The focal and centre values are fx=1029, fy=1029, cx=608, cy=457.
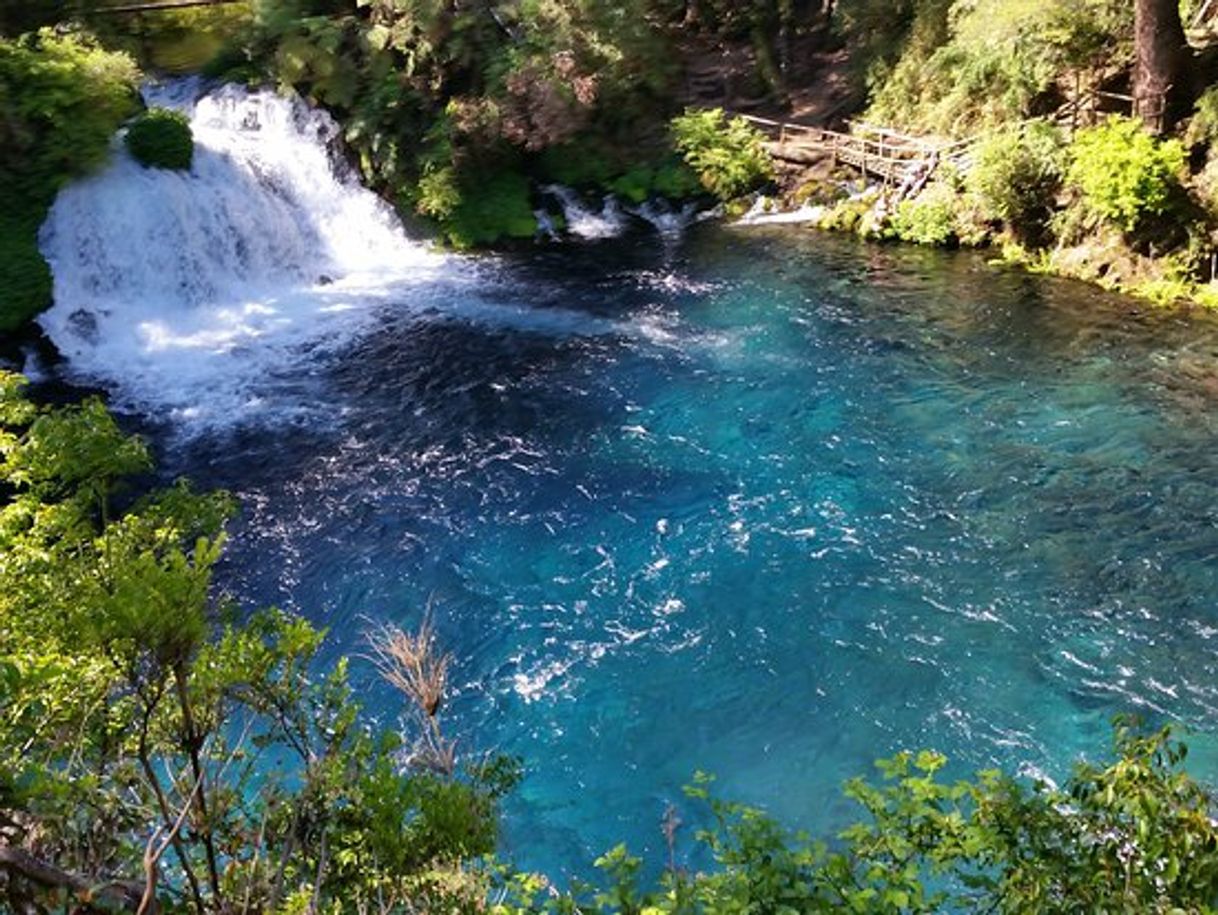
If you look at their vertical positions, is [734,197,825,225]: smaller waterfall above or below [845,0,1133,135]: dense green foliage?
below

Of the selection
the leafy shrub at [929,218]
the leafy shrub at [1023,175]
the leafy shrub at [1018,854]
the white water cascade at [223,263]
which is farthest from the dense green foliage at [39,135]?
the leafy shrub at [1018,854]

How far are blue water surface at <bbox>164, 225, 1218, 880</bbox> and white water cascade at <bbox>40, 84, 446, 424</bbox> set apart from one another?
6.93ft

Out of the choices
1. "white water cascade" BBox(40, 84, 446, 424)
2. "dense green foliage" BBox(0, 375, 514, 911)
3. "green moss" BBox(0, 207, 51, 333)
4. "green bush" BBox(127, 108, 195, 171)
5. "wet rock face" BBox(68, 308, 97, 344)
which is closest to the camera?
"dense green foliage" BBox(0, 375, 514, 911)

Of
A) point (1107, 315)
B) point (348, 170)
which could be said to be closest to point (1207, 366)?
point (1107, 315)

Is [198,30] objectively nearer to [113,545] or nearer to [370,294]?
[370,294]

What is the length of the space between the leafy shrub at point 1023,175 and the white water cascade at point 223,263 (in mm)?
13634

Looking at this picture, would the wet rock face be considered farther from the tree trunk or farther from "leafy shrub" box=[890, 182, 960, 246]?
the tree trunk

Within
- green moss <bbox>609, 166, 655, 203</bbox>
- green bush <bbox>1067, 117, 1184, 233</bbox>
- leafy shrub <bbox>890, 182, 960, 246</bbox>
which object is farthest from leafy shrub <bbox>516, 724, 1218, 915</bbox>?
green moss <bbox>609, 166, 655, 203</bbox>

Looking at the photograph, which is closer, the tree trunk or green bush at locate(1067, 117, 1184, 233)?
the tree trunk

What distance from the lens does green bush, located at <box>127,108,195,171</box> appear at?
24266 millimetres

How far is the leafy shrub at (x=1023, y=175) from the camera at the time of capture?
22.8 metres

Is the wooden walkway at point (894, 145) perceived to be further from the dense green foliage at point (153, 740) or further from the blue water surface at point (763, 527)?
the dense green foliage at point (153, 740)

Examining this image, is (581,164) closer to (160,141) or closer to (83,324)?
(160,141)

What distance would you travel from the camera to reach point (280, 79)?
28641 millimetres
